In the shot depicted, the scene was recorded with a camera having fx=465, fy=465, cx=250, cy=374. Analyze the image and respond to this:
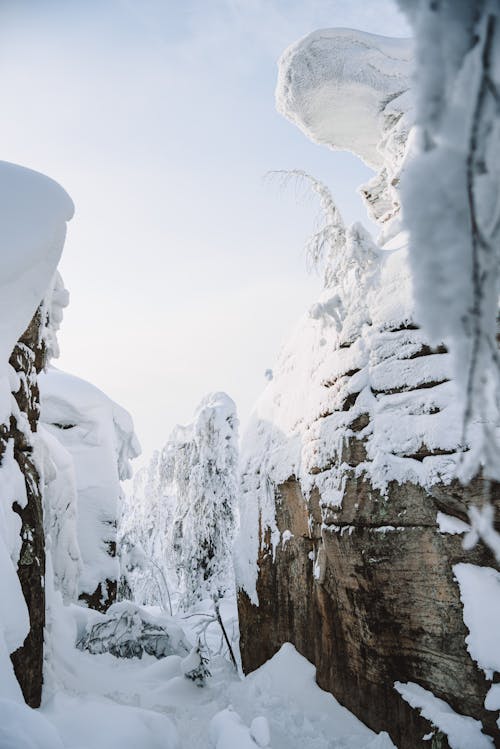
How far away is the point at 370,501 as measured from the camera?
5008mm

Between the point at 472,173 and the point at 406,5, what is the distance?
0.40 metres

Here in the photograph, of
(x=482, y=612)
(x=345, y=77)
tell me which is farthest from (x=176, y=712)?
(x=345, y=77)

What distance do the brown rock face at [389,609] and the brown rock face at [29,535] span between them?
3.36 m

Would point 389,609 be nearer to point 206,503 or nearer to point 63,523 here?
point 63,523

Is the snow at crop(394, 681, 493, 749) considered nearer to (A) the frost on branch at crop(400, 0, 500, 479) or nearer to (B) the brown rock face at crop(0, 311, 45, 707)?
(B) the brown rock face at crop(0, 311, 45, 707)

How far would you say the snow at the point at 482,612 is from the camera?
389cm

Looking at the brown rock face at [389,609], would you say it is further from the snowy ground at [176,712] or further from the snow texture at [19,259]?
the snow texture at [19,259]

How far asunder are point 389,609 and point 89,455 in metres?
12.5

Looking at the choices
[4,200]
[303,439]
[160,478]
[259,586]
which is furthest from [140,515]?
[4,200]

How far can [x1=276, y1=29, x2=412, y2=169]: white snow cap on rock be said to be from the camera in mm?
8352

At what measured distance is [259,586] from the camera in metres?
7.93

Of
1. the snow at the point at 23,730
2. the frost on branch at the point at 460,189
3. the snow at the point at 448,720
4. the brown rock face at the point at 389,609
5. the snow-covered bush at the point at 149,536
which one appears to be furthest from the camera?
the snow-covered bush at the point at 149,536

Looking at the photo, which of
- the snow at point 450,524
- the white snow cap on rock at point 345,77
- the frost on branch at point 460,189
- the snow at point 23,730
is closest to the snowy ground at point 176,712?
the snow at point 23,730

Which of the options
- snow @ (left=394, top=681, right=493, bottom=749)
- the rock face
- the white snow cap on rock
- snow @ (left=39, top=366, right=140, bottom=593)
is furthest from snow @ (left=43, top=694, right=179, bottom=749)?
snow @ (left=39, top=366, right=140, bottom=593)
